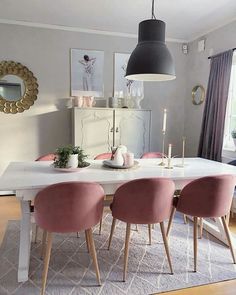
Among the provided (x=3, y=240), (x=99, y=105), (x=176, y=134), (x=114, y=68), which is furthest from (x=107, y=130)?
(x=3, y=240)

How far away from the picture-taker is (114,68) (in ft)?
15.2

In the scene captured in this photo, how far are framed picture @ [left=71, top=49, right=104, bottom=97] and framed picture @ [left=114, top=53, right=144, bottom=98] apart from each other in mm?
266

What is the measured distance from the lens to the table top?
198cm

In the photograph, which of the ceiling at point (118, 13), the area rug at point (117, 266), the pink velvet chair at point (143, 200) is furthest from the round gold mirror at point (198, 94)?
the pink velvet chair at point (143, 200)

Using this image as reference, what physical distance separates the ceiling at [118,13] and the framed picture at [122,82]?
0.45m

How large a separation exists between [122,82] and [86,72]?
0.66 metres

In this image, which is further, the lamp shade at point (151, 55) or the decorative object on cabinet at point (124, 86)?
the decorative object on cabinet at point (124, 86)

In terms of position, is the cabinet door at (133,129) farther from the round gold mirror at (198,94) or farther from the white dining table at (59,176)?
the white dining table at (59,176)

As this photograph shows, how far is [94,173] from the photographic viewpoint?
2.32 m

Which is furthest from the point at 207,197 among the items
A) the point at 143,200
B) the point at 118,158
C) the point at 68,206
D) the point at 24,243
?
the point at 24,243

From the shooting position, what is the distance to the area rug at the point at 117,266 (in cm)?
204

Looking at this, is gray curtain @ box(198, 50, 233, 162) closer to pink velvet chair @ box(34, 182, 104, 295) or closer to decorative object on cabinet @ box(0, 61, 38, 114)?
pink velvet chair @ box(34, 182, 104, 295)

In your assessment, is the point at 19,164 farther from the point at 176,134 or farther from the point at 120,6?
the point at 176,134

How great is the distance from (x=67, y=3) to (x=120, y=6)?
68cm
